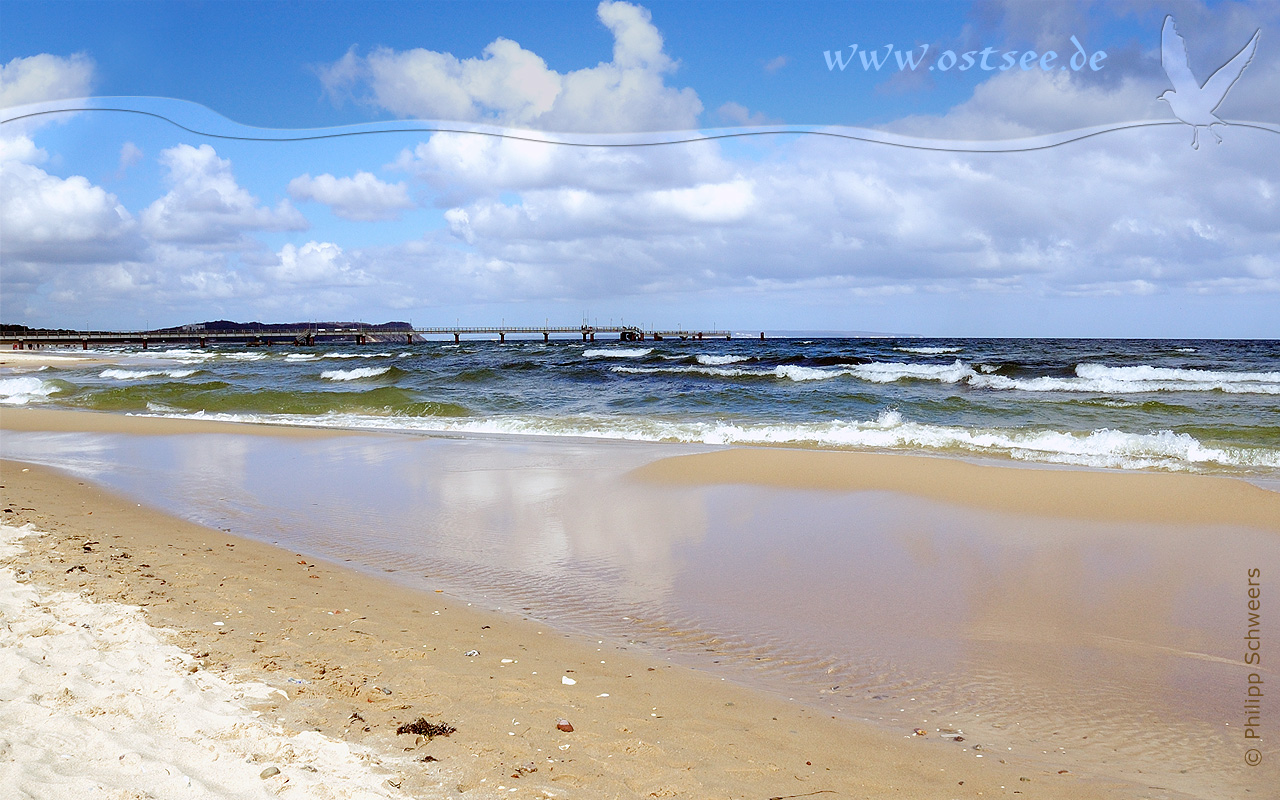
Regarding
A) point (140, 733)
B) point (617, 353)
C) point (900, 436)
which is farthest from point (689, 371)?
point (140, 733)

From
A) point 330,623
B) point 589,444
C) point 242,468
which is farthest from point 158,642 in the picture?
point 589,444

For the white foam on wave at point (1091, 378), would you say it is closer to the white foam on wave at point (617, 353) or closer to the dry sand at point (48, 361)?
the white foam on wave at point (617, 353)

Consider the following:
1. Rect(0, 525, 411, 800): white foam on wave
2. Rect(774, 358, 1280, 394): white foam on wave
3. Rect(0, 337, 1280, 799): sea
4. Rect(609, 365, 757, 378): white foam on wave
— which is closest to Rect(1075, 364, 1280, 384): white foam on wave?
Rect(774, 358, 1280, 394): white foam on wave

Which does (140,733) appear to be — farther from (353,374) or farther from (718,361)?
(718,361)

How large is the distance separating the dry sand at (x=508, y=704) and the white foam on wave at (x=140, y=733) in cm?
14

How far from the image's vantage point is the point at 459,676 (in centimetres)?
337

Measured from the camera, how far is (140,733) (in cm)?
263

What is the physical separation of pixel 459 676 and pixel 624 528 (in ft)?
10.2

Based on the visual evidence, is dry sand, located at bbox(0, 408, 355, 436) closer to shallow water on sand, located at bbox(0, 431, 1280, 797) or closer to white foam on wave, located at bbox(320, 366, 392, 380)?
shallow water on sand, located at bbox(0, 431, 1280, 797)

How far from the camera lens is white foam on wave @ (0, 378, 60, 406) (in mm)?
19983

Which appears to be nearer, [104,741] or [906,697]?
[104,741]

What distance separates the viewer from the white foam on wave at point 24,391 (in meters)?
20.0

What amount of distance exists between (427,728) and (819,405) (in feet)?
50.2

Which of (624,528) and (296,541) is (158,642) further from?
(624,528)
